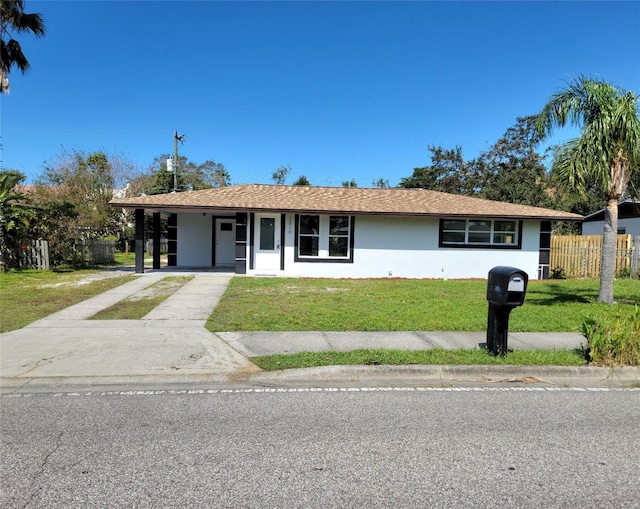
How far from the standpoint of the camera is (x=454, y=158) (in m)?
45.0

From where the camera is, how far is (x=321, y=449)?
3742 mm

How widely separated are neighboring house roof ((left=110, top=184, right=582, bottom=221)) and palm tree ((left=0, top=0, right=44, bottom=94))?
707cm

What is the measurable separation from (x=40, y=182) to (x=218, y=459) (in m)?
39.8

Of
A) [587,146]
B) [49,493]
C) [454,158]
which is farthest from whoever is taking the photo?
[454,158]

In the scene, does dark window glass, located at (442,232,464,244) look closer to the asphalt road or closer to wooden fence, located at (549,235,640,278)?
wooden fence, located at (549,235,640,278)

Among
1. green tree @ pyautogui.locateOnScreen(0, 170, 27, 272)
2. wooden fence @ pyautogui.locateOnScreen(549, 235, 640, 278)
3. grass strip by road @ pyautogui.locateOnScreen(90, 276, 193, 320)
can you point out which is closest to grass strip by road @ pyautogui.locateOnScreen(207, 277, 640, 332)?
grass strip by road @ pyautogui.locateOnScreen(90, 276, 193, 320)

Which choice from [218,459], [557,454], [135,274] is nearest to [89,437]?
[218,459]

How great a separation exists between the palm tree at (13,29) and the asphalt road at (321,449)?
61.1 ft

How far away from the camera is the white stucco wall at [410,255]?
58.4 feet

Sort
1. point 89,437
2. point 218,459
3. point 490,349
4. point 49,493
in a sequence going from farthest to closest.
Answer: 1. point 490,349
2. point 89,437
3. point 218,459
4. point 49,493

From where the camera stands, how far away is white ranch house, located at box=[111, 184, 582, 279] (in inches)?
679

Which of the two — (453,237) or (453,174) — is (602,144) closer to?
(453,237)

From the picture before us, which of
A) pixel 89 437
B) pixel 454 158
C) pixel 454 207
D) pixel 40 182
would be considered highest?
pixel 454 158

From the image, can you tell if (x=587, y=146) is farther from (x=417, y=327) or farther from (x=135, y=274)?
(x=135, y=274)
